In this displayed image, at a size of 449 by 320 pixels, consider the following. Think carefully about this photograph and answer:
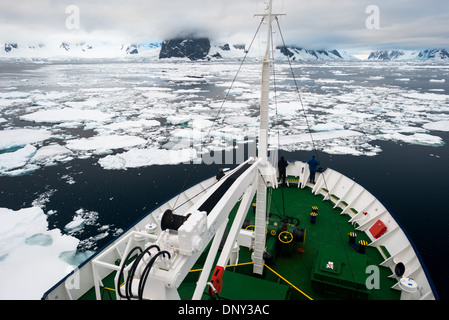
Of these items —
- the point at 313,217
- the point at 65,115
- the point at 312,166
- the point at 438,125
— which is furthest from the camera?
the point at 65,115

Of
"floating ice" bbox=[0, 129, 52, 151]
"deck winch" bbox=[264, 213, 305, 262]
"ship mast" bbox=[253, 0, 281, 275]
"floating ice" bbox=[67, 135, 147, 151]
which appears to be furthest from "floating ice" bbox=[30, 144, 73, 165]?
"ship mast" bbox=[253, 0, 281, 275]

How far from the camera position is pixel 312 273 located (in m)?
5.61

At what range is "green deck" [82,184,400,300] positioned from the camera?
510 centimetres

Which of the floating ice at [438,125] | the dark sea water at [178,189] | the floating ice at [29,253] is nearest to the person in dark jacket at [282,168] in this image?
the dark sea water at [178,189]

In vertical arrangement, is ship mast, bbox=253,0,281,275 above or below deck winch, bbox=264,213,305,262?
above

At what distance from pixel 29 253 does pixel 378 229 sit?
10828 millimetres

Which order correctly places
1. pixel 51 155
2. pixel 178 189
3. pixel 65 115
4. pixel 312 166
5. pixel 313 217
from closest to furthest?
pixel 313 217
pixel 312 166
pixel 178 189
pixel 51 155
pixel 65 115

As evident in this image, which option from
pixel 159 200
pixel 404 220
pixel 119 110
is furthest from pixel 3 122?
pixel 404 220

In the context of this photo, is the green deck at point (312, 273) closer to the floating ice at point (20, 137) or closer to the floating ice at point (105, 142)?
the floating ice at point (105, 142)

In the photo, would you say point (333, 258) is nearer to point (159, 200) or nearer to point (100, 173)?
point (159, 200)

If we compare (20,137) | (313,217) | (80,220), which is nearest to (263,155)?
(313,217)

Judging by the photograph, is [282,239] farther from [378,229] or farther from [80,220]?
[80,220]

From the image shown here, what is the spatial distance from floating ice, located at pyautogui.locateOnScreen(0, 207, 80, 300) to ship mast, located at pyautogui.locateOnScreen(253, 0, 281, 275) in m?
6.01

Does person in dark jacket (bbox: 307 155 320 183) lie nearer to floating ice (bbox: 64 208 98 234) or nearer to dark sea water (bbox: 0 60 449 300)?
dark sea water (bbox: 0 60 449 300)
